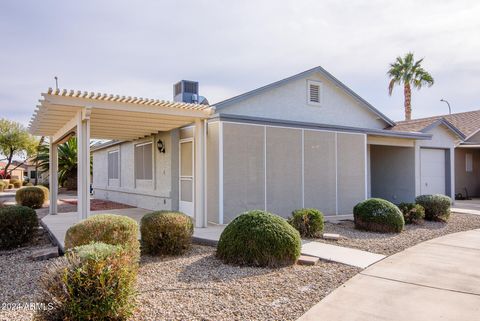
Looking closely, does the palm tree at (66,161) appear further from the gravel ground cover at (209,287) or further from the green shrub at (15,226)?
the gravel ground cover at (209,287)

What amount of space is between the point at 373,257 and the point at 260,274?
2.57 meters

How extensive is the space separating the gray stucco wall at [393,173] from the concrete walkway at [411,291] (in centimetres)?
757

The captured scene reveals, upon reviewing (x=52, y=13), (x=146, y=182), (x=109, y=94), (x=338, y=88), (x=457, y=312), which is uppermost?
(x=52, y=13)

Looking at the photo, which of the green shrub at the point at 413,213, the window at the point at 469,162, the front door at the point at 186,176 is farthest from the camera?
the window at the point at 469,162

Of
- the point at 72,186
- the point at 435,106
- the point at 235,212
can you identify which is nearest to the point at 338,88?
the point at 235,212

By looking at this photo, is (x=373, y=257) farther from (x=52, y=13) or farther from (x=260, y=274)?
(x=52, y=13)

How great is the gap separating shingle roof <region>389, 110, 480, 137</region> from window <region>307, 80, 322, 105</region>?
13.9ft

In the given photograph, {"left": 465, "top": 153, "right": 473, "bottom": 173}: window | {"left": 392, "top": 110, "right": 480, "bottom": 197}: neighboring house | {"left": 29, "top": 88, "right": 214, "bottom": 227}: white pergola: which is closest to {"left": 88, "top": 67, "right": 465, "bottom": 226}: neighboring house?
{"left": 29, "top": 88, "right": 214, "bottom": 227}: white pergola

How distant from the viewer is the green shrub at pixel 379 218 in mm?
9430

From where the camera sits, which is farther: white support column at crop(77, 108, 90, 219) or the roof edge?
the roof edge

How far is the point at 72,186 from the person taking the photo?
93.2 ft

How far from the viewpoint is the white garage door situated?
15.4 m

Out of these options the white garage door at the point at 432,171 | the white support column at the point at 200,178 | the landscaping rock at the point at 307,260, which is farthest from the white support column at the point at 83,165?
the white garage door at the point at 432,171

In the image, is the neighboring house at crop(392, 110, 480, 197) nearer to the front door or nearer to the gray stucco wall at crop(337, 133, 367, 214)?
the gray stucco wall at crop(337, 133, 367, 214)
